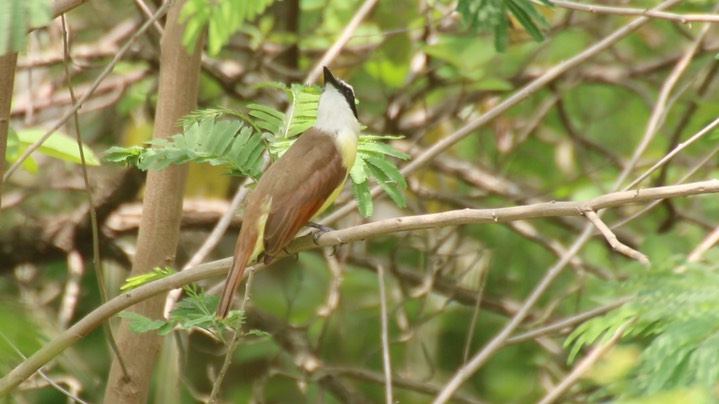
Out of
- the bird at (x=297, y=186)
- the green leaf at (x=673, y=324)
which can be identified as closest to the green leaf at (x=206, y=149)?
the bird at (x=297, y=186)

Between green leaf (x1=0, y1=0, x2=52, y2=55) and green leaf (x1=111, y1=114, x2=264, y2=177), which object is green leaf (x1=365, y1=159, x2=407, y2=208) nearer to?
green leaf (x1=111, y1=114, x2=264, y2=177)

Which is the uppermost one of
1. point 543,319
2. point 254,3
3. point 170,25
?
point 254,3

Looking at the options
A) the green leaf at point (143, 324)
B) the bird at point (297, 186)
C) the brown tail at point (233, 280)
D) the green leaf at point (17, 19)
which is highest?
the green leaf at point (17, 19)

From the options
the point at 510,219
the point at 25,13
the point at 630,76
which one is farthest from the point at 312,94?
the point at 630,76

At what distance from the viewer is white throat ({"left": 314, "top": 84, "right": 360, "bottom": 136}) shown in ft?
10.6

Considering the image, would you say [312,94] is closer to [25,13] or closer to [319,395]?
[25,13]

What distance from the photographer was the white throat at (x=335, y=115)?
3.25 metres

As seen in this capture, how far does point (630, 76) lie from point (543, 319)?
5.67 feet

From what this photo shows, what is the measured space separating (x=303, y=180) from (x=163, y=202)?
47 cm

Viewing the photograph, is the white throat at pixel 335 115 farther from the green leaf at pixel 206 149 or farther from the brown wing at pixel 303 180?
the green leaf at pixel 206 149

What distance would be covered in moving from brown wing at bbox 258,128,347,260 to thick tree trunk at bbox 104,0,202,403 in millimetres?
351

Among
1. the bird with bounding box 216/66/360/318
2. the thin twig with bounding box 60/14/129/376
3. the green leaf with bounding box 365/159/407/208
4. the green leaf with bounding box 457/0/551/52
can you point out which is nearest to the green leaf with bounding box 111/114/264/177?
the thin twig with bounding box 60/14/129/376

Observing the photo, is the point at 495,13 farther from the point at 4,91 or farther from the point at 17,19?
the point at 17,19

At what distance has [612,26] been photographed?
6.09 meters
